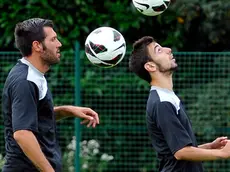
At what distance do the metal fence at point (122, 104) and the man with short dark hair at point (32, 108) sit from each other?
4.02m

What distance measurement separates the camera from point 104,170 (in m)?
10.6

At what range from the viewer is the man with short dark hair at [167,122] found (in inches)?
226

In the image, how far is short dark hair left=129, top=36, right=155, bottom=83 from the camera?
6.27 meters

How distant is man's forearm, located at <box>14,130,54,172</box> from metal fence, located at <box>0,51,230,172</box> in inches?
181

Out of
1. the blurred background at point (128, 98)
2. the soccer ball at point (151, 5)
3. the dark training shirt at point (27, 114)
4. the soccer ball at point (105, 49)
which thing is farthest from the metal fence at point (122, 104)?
the dark training shirt at point (27, 114)

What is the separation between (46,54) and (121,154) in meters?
4.62

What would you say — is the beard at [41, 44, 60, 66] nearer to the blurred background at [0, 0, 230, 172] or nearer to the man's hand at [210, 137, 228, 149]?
the man's hand at [210, 137, 228, 149]

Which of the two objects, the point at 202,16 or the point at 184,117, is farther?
the point at 202,16

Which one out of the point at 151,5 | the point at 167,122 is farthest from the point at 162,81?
the point at 151,5

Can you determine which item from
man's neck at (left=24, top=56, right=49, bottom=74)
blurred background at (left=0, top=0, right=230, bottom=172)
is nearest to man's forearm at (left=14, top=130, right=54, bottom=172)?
man's neck at (left=24, top=56, right=49, bottom=74)

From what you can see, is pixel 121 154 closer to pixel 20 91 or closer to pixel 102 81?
pixel 102 81

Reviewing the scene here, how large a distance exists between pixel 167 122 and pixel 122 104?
4.71 m

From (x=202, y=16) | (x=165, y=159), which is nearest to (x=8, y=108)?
(x=165, y=159)

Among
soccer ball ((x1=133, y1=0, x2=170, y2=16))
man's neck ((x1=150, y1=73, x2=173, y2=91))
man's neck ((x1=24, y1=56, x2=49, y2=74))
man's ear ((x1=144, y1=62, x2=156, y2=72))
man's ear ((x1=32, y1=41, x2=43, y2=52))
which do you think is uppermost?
soccer ball ((x1=133, y1=0, x2=170, y2=16))
